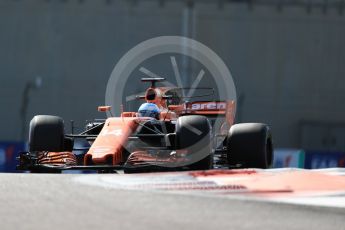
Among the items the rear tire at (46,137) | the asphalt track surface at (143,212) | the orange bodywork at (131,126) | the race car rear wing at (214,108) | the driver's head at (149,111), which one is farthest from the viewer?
the race car rear wing at (214,108)

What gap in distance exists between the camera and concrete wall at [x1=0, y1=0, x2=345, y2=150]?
37.3 meters

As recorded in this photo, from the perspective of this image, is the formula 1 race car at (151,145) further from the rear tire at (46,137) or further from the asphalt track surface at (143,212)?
the asphalt track surface at (143,212)

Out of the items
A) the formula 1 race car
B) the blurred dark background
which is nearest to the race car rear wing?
the formula 1 race car

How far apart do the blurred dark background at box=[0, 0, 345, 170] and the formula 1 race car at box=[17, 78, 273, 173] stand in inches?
963

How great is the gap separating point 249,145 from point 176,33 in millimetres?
→ 27711

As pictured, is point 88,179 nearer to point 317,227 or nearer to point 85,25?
point 317,227

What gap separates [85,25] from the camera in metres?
38.6

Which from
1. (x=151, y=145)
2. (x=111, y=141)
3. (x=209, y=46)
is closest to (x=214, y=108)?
(x=151, y=145)

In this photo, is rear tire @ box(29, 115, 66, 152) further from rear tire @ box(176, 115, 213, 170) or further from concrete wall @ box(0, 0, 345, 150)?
concrete wall @ box(0, 0, 345, 150)

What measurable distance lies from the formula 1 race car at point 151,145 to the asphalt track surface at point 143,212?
4.32 metres

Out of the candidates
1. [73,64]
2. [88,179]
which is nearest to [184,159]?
[88,179]

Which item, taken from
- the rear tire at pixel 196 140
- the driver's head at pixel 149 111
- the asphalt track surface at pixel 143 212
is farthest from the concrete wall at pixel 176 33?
the asphalt track surface at pixel 143 212

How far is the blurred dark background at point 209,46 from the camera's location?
37.2 m

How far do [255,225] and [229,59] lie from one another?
3357cm
